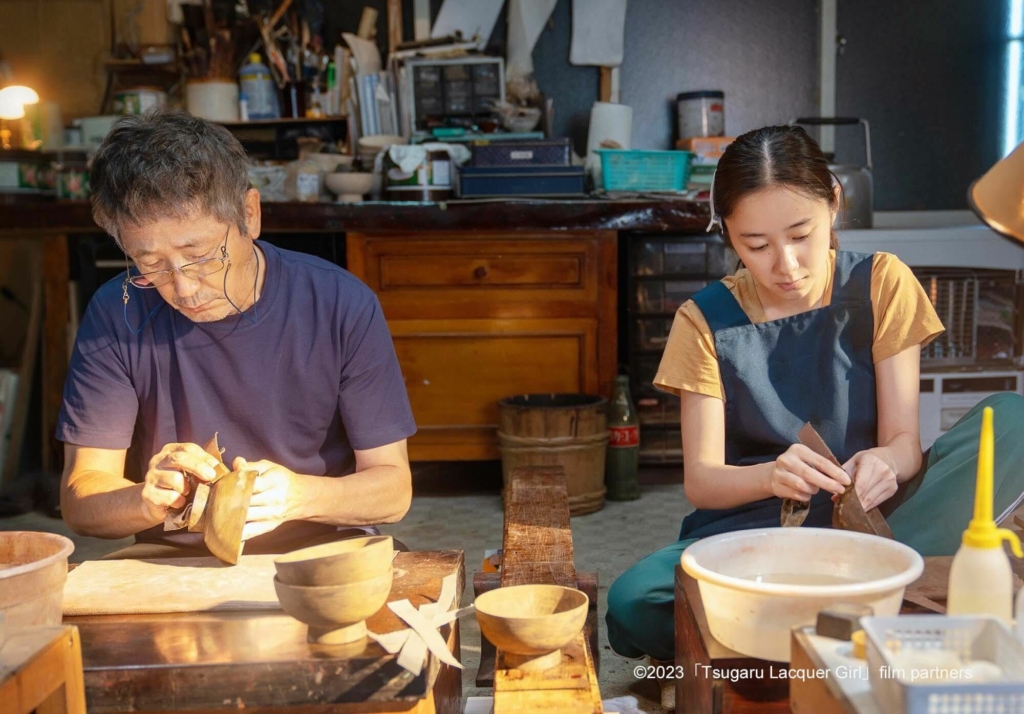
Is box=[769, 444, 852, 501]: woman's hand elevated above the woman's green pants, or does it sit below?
above

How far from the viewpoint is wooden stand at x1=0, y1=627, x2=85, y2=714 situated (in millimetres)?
929

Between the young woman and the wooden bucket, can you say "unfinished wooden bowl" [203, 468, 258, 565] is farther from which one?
the wooden bucket

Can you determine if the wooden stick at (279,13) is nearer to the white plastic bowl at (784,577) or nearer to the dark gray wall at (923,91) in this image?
the dark gray wall at (923,91)

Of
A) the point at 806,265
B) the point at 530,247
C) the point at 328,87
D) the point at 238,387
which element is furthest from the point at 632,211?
the point at 238,387

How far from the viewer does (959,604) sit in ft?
3.17

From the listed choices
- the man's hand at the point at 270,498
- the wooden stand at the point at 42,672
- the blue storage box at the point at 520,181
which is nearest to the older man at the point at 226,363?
the man's hand at the point at 270,498

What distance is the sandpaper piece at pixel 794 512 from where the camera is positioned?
5.23ft

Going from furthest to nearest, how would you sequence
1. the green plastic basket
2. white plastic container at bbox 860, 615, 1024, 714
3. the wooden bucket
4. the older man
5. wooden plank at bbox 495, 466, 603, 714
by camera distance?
the green plastic basket < the wooden bucket < the older man < wooden plank at bbox 495, 466, 603, 714 < white plastic container at bbox 860, 615, 1024, 714

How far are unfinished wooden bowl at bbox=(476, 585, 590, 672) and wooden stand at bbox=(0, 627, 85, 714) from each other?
46cm

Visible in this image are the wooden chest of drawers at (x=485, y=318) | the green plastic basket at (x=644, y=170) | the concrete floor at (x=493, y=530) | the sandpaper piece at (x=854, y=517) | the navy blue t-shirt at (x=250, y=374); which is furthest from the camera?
the green plastic basket at (x=644, y=170)

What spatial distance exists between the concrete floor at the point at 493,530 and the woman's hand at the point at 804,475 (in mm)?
1060

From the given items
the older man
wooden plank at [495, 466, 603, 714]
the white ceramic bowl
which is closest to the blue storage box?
the white ceramic bowl

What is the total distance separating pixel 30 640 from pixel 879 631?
2.74 ft

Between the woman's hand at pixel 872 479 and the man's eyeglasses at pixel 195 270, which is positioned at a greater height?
the man's eyeglasses at pixel 195 270
